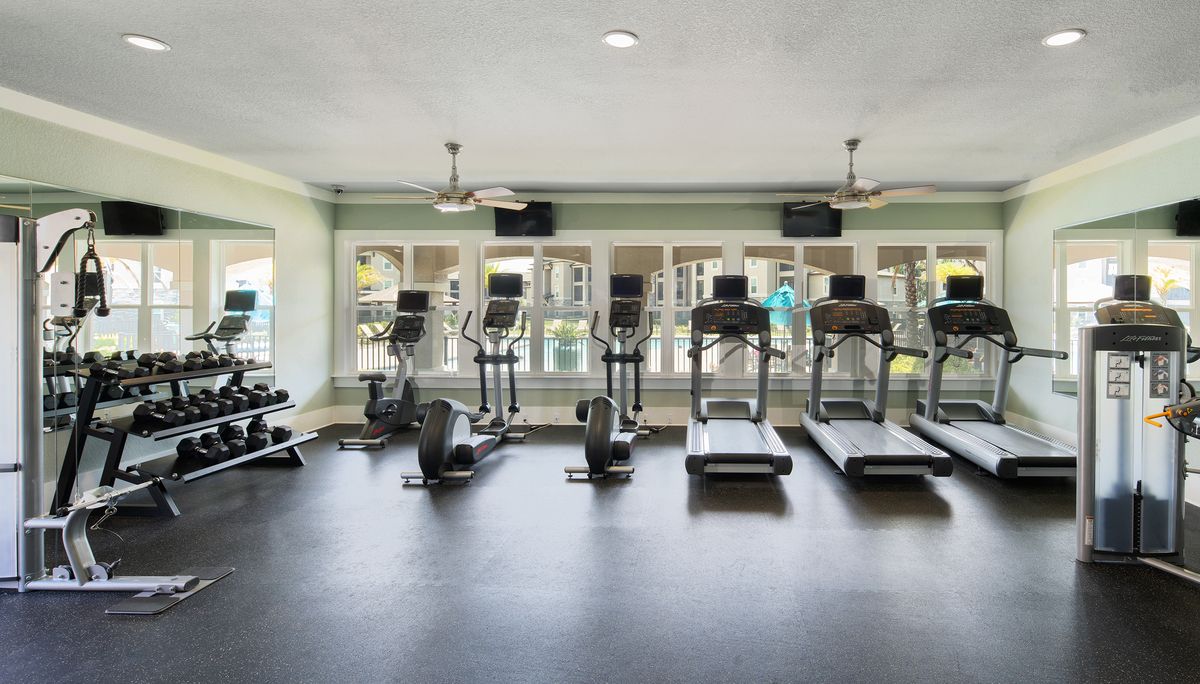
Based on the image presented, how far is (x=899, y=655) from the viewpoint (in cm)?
240

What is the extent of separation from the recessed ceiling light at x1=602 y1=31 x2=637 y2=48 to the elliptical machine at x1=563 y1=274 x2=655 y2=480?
9.35 ft

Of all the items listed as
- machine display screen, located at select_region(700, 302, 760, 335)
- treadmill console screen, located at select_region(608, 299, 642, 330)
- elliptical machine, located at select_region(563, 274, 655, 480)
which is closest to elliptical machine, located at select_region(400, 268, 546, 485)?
elliptical machine, located at select_region(563, 274, 655, 480)

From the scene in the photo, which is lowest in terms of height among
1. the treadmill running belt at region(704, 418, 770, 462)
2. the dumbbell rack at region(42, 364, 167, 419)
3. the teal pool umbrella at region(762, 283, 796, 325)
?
the treadmill running belt at region(704, 418, 770, 462)

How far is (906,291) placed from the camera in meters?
7.36

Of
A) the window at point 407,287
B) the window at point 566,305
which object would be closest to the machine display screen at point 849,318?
the window at point 566,305

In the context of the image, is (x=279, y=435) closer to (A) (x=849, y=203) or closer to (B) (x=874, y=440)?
(B) (x=874, y=440)

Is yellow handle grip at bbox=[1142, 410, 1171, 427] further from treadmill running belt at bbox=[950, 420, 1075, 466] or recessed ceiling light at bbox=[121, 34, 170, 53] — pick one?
recessed ceiling light at bbox=[121, 34, 170, 53]

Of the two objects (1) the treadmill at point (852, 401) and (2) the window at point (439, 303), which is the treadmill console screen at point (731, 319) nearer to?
(1) the treadmill at point (852, 401)

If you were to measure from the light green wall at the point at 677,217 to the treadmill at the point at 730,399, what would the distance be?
131 centimetres

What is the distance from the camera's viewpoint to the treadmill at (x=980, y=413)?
4875 millimetres

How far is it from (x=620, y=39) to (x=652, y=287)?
4468 mm

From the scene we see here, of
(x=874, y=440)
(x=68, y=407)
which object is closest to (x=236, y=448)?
(x=68, y=407)

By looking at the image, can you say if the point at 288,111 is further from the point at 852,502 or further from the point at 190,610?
the point at 852,502

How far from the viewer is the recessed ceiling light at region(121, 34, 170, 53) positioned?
3.18m
